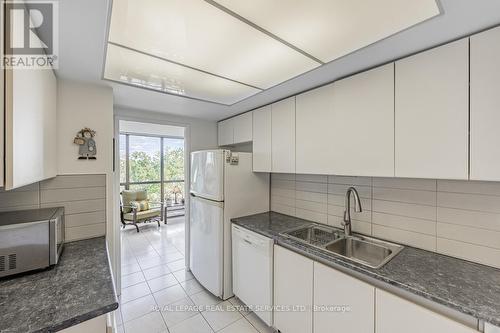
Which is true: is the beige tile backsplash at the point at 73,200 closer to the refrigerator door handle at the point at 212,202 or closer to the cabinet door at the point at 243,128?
the refrigerator door handle at the point at 212,202

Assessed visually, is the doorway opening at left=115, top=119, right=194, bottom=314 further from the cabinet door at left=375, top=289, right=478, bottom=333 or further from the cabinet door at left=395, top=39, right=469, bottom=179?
the cabinet door at left=395, top=39, right=469, bottom=179

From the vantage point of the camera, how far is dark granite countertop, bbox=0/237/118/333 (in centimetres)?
86

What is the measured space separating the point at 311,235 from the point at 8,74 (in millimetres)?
2228

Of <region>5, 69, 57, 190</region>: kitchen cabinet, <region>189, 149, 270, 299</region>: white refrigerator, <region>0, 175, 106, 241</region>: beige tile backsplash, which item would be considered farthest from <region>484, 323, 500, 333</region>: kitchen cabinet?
<region>0, 175, 106, 241</region>: beige tile backsplash

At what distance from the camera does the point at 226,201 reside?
2.23 m

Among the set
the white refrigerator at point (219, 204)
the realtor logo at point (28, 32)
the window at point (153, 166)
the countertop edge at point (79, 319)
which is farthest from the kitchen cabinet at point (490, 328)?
the window at point (153, 166)

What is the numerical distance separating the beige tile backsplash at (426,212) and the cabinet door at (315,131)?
36 cm

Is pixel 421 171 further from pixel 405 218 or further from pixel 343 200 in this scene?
pixel 343 200

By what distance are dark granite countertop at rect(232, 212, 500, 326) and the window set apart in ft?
16.7

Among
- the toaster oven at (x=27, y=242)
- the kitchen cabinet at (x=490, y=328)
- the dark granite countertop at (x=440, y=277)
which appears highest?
the toaster oven at (x=27, y=242)

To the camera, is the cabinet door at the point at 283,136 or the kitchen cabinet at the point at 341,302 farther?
the cabinet door at the point at 283,136

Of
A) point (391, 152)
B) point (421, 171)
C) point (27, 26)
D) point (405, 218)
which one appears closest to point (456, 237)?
point (405, 218)

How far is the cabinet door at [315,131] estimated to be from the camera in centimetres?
171

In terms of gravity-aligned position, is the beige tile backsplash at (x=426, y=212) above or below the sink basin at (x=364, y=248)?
above
